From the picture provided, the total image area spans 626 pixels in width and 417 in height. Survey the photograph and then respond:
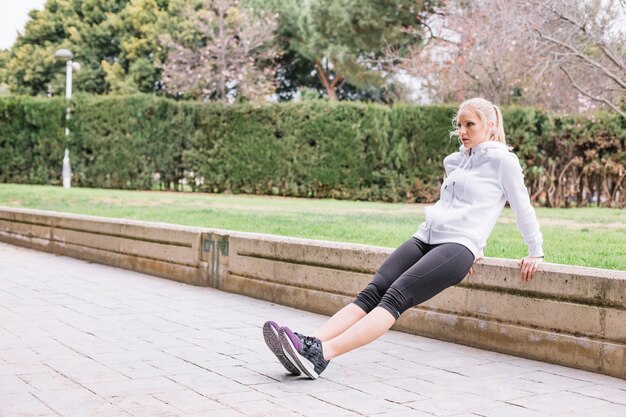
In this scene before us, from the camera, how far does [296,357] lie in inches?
175

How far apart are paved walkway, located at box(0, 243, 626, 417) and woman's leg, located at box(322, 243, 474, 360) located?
0.24 metres

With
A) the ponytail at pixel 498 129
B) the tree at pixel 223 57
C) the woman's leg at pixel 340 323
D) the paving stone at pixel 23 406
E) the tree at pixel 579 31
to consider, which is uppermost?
the tree at pixel 223 57

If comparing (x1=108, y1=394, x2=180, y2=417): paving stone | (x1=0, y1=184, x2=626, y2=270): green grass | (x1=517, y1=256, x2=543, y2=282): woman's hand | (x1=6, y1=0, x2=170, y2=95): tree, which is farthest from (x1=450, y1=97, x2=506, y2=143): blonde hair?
(x1=6, y1=0, x2=170, y2=95): tree

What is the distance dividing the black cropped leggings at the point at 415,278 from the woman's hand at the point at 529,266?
1.25ft

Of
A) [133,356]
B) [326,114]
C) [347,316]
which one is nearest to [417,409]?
[347,316]

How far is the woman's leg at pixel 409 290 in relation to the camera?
4547mm

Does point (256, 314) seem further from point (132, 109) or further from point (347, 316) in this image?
point (132, 109)

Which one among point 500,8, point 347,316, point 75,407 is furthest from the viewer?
point 500,8

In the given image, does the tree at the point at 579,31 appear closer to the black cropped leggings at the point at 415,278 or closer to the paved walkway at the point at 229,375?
the paved walkway at the point at 229,375

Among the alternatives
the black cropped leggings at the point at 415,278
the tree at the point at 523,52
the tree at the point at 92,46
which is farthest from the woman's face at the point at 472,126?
the tree at the point at 92,46

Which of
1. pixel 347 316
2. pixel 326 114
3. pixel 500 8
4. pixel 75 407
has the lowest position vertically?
pixel 75 407

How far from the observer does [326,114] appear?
1997 cm

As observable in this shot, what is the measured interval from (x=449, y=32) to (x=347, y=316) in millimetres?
20981

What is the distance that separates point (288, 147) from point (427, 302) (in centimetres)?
1471
